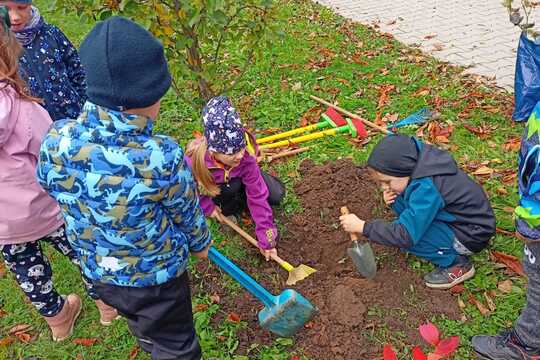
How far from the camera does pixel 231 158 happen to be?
302 cm

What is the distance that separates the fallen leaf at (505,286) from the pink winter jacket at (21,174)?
7.89 ft

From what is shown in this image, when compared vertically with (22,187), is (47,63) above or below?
above

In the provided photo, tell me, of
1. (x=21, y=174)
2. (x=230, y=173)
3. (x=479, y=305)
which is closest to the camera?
(x=21, y=174)

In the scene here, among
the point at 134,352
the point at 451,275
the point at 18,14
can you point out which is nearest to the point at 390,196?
the point at 451,275

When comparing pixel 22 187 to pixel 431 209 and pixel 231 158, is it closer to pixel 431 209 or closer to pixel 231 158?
pixel 231 158

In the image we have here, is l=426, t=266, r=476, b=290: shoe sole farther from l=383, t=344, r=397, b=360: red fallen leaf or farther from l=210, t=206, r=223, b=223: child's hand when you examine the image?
l=210, t=206, r=223, b=223: child's hand

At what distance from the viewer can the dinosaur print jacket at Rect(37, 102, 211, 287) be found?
5.76 feet

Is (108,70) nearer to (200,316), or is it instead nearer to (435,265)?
(200,316)

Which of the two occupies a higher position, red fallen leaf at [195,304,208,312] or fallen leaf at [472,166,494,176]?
fallen leaf at [472,166,494,176]

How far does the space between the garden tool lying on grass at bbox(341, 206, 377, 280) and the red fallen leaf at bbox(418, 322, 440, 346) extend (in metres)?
0.43

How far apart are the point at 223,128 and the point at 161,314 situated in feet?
3.76

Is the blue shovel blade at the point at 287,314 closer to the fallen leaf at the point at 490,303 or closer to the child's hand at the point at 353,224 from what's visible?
the child's hand at the point at 353,224

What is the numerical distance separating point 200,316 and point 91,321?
70 centimetres

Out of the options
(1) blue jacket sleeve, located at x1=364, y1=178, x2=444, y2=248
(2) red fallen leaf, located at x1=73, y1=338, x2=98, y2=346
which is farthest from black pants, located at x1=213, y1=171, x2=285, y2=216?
(2) red fallen leaf, located at x1=73, y1=338, x2=98, y2=346
